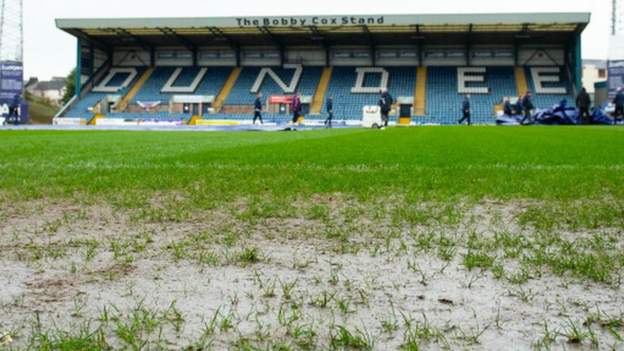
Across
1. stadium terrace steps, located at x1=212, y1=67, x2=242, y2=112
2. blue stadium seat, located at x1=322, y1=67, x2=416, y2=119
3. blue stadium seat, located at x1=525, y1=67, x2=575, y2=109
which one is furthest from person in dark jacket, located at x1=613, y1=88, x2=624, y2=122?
stadium terrace steps, located at x1=212, y1=67, x2=242, y2=112

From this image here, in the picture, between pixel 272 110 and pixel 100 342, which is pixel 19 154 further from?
pixel 272 110

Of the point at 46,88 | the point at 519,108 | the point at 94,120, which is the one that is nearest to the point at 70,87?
the point at 46,88

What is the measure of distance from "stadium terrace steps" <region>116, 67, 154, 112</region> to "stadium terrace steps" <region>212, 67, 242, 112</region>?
6.71 metres

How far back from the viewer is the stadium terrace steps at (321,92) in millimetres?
39719

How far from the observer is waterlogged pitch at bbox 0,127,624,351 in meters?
1.42

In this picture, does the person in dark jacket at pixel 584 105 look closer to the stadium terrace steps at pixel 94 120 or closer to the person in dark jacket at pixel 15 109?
the stadium terrace steps at pixel 94 120

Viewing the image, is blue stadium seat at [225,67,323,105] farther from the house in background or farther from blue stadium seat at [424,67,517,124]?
the house in background

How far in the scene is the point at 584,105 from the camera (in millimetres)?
→ 27266

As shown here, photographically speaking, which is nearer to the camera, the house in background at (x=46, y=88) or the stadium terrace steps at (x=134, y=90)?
the stadium terrace steps at (x=134, y=90)

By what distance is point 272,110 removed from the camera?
4056 centimetres

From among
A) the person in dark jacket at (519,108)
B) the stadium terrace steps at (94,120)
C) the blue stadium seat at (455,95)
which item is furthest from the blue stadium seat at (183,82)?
the person in dark jacket at (519,108)

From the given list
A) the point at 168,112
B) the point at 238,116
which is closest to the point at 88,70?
the point at 168,112

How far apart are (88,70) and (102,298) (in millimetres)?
47517

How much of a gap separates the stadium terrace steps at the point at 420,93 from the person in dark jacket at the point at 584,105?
11.9m
